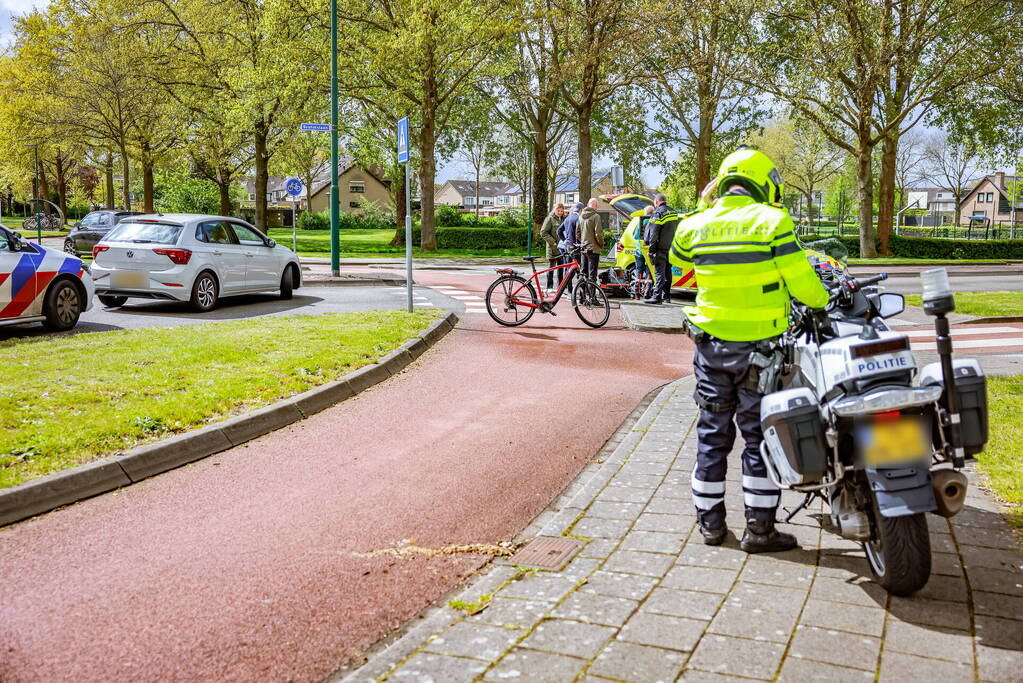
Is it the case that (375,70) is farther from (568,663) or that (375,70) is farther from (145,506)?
(568,663)

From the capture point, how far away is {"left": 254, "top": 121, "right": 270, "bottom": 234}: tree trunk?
3585 cm

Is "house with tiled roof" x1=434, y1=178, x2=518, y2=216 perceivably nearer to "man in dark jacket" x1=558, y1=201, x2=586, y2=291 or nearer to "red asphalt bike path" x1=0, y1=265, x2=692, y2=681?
"man in dark jacket" x1=558, y1=201, x2=586, y2=291

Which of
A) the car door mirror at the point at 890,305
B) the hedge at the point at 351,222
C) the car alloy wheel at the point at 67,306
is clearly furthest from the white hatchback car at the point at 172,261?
the hedge at the point at 351,222

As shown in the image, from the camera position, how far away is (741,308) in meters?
4.14

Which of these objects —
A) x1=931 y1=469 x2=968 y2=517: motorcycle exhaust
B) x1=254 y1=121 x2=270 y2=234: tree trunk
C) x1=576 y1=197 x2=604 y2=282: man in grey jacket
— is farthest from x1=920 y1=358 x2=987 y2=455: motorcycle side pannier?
x1=254 y1=121 x2=270 y2=234: tree trunk

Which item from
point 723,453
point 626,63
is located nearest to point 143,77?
point 626,63

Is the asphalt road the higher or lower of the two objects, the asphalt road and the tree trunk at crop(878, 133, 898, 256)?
the lower

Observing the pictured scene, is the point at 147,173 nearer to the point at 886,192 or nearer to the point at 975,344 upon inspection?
the point at 886,192

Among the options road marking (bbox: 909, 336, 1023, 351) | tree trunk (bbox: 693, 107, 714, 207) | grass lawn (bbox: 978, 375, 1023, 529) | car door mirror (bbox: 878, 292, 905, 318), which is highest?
tree trunk (bbox: 693, 107, 714, 207)

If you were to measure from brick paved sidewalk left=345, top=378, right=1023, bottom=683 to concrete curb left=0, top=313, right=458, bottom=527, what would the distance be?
262 cm

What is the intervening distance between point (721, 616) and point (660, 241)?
1207cm

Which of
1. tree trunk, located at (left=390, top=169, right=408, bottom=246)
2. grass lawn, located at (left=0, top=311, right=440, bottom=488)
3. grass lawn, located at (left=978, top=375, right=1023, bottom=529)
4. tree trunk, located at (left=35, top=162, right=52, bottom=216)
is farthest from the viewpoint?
tree trunk, located at (left=35, top=162, right=52, bottom=216)

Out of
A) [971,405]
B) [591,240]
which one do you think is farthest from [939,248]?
[971,405]

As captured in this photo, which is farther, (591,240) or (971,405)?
(591,240)
